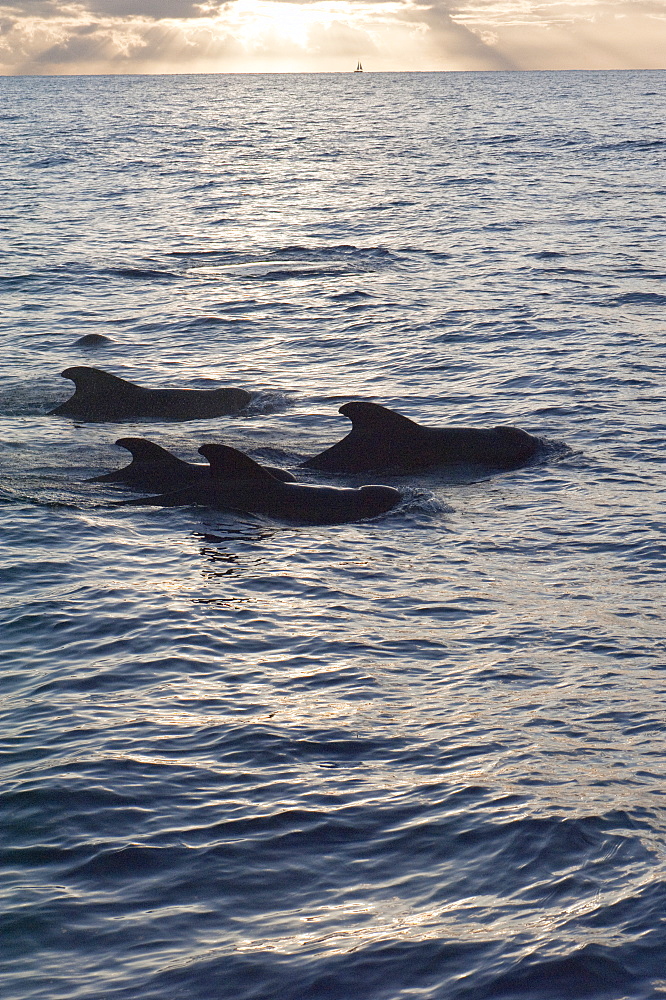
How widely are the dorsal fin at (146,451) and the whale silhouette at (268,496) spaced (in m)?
0.59

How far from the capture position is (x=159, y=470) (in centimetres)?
1321

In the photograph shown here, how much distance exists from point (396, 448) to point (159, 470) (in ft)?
9.27

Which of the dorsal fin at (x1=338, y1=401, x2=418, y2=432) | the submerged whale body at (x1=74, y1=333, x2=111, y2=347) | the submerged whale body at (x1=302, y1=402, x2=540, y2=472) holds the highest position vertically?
the submerged whale body at (x1=74, y1=333, x2=111, y2=347)

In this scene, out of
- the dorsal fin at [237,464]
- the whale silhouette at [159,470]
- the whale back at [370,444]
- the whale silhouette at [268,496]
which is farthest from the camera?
the whale back at [370,444]

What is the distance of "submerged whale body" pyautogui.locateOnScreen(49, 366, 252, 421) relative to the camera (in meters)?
16.9

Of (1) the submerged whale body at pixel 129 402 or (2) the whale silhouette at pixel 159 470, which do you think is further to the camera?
(1) the submerged whale body at pixel 129 402

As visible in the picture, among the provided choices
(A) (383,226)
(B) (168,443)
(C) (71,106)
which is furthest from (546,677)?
(C) (71,106)

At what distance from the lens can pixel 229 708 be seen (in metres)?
8.39

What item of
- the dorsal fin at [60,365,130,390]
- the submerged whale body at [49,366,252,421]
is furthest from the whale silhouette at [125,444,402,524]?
the dorsal fin at [60,365,130,390]

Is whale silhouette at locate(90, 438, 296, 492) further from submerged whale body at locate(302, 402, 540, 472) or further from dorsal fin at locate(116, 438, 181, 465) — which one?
submerged whale body at locate(302, 402, 540, 472)

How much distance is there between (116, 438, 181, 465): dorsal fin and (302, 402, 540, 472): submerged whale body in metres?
1.81

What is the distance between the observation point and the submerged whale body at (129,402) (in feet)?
55.4

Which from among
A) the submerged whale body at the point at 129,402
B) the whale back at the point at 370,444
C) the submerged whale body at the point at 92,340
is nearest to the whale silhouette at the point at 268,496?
the whale back at the point at 370,444

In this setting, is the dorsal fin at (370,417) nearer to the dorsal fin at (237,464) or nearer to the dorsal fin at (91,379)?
the dorsal fin at (237,464)
